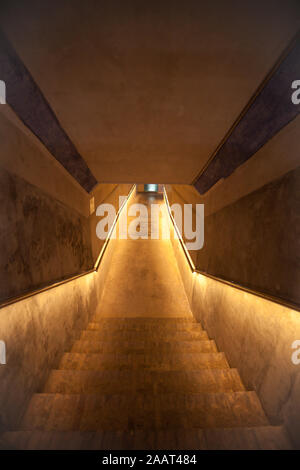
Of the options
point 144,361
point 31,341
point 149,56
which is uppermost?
point 149,56

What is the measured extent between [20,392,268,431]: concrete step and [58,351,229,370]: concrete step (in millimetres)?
674

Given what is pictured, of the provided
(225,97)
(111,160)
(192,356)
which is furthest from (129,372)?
(225,97)

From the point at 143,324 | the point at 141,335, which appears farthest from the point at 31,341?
the point at 143,324

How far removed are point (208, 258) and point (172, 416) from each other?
2.83m

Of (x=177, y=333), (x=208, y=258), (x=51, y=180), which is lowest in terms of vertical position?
(x=177, y=333)

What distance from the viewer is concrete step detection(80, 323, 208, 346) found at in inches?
155

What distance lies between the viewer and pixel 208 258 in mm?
4270

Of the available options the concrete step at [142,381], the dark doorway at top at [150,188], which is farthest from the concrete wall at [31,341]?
the dark doorway at top at [150,188]

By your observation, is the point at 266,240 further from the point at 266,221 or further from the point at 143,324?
the point at 143,324

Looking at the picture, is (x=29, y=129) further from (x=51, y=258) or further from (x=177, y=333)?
(x=177, y=333)

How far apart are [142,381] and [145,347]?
3.34 feet

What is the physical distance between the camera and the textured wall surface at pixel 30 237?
1836 millimetres

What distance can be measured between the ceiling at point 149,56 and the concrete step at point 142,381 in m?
3.26

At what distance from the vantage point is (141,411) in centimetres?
211
